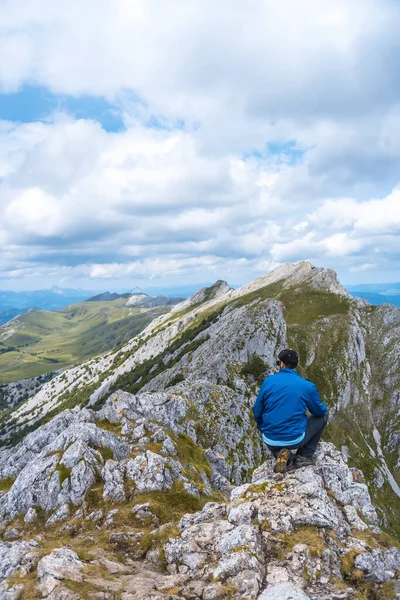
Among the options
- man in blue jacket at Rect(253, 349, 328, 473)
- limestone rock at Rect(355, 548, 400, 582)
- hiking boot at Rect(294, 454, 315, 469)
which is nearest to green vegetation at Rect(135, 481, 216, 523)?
man in blue jacket at Rect(253, 349, 328, 473)

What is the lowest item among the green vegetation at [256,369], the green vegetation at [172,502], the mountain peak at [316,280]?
the green vegetation at [256,369]

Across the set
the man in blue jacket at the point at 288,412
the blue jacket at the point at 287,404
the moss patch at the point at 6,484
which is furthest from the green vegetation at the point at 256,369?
the blue jacket at the point at 287,404

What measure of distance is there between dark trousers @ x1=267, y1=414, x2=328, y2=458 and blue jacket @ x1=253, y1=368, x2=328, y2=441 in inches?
19.1

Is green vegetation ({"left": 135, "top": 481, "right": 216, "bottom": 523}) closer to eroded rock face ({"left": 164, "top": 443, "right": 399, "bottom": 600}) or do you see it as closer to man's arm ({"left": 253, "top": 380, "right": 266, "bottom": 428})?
eroded rock face ({"left": 164, "top": 443, "right": 399, "bottom": 600})

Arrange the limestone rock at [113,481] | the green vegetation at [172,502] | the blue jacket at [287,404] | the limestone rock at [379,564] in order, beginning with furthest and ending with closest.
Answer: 1. the limestone rock at [113,481]
2. the green vegetation at [172,502]
3. the blue jacket at [287,404]
4. the limestone rock at [379,564]

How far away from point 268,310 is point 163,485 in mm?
97748

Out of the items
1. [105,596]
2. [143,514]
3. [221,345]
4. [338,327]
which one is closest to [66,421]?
[143,514]

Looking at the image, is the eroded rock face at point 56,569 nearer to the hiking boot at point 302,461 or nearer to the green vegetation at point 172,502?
the green vegetation at point 172,502

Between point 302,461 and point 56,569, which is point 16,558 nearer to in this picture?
point 56,569

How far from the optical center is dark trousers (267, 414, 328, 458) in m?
15.5

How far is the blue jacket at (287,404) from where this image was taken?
14477 mm

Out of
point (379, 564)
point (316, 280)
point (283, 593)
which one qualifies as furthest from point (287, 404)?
point (316, 280)

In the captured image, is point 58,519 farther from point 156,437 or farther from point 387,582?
point 387,582

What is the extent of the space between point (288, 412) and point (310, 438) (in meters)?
2.60
